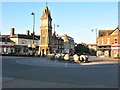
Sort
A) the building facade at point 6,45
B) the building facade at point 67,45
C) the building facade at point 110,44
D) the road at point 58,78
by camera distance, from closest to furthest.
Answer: the road at point 58,78 < the building facade at point 67,45 < the building facade at point 110,44 < the building facade at point 6,45

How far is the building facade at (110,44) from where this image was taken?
78950 millimetres

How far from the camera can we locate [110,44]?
8231 cm

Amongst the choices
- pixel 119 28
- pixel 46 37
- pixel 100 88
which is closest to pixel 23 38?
pixel 46 37

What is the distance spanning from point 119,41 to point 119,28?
5.65m

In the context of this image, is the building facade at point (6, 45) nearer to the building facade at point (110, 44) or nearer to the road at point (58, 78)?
the building facade at point (110, 44)

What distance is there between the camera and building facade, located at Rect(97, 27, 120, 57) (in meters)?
78.9

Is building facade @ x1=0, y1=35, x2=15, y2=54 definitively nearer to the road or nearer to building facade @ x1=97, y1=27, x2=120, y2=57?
building facade @ x1=97, y1=27, x2=120, y2=57

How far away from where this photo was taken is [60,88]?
13070mm

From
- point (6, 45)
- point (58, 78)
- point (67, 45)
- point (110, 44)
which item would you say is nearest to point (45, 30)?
point (6, 45)

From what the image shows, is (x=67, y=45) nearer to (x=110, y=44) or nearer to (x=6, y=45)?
(x=110, y=44)

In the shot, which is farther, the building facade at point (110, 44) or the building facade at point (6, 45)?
the building facade at point (6, 45)

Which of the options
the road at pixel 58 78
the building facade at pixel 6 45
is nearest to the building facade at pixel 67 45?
the road at pixel 58 78

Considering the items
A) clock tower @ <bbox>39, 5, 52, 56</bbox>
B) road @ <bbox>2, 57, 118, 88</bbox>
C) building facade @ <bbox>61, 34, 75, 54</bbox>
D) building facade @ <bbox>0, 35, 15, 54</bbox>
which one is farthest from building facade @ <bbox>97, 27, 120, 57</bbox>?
road @ <bbox>2, 57, 118, 88</bbox>

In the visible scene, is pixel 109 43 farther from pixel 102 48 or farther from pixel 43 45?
pixel 43 45
